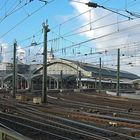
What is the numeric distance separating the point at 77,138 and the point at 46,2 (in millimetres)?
13690

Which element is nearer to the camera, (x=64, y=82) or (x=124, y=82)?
(x=64, y=82)

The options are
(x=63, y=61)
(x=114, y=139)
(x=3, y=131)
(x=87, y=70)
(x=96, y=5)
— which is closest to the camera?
(x=3, y=131)

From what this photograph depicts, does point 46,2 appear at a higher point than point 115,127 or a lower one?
higher

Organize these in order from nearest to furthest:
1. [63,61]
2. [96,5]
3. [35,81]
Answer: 1. [96,5]
2. [35,81]
3. [63,61]

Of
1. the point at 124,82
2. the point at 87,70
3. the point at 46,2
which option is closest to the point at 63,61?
the point at 87,70

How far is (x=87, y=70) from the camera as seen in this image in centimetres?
14375

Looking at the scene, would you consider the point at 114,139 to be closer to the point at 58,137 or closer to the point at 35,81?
the point at 58,137

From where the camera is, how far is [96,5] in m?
22.8

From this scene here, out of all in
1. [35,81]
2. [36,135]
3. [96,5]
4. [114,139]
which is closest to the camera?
[114,139]

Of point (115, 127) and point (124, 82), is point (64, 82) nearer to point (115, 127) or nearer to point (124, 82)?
point (124, 82)

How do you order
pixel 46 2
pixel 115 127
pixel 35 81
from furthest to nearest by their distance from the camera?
pixel 35 81 < pixel 46 2 < pixel 115 127

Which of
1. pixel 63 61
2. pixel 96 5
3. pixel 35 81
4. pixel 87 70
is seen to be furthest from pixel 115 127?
pixel 63 61

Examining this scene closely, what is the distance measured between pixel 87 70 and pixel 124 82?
13.4m

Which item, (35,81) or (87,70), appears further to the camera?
(87,70)
